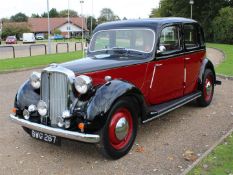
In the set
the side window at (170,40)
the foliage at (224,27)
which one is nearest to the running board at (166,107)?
the side window at (170,40)

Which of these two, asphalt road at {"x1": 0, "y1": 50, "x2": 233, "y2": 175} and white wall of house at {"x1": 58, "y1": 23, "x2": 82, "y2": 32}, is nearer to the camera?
asphalt road at {"x1": 0, "y1": 50, "x2": 233, "y2": 175}

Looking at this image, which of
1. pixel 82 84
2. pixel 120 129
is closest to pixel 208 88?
Result: pixel 120 129

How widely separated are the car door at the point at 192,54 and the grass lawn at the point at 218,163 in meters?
2.40

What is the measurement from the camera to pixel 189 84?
7.51m

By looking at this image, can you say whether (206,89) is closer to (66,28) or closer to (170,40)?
(170,40)

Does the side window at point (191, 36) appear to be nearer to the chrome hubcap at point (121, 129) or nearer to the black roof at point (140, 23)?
the black roof at point (140, 23)

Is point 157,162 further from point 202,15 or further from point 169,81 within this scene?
point 202,15

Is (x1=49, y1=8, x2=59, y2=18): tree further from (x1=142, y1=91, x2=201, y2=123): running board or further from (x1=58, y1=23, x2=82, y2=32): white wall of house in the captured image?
(x1=142, y1=91, x2=201, y2=123): running board

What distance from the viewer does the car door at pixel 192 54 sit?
7.36m

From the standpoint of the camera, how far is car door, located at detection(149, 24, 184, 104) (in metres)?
6.34

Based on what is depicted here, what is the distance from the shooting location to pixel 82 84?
16.0 feet

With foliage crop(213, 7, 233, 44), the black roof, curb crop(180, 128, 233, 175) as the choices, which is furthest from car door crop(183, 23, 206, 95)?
foliage crop(213, 7, 233, 44)

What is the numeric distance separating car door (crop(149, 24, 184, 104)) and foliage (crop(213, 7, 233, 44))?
112ft

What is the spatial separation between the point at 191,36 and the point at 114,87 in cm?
328
